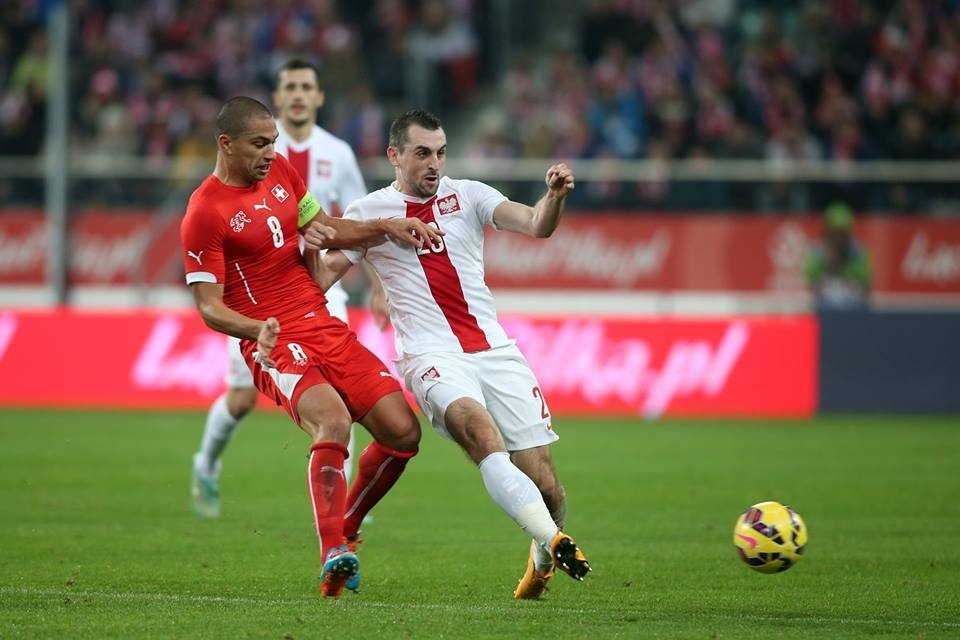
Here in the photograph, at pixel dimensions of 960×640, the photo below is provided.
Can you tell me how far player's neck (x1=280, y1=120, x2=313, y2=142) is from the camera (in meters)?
10.9

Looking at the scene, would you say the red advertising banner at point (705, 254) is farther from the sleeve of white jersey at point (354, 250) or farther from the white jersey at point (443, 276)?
the white jersey at point (443, 276)

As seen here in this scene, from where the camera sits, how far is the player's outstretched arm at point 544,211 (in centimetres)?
753

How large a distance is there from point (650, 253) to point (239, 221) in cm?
1210

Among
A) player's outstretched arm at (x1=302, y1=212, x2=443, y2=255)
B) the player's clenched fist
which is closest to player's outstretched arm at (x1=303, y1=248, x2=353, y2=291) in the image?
player's outstretched arm at (x1=302, y1=212, x2=443, y2=255)

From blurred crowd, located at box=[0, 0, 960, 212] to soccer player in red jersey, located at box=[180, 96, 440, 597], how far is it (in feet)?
39.1

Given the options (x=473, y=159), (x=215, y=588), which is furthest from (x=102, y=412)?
(x=215, y=588)

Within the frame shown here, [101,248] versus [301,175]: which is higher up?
[101,248]

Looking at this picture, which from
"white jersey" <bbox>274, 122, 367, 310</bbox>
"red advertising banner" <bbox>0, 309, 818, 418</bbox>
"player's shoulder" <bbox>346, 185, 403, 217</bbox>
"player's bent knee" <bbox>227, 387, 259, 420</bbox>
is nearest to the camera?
"player's shoulder" <bbox>346, 185, 403, 217</bbox>

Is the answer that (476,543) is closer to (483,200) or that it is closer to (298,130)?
(483,200)

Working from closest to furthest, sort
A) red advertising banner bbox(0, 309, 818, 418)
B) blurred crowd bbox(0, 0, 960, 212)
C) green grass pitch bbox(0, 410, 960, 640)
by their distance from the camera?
1. green grass pitch bbox(0, 410, 960, 640)
2. red advertising banner bbox(0, 309, 818, 418)
3. blurred crowd bbox(0, 0, 960, 212)

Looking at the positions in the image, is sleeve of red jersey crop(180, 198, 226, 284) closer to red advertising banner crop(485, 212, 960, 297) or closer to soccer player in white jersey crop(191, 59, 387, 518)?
soccer player in white jersey crop(191, 59, 387, 518)

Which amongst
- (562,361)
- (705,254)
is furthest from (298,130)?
(705,254)

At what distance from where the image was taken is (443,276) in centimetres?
811

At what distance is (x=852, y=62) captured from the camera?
2255 cm
